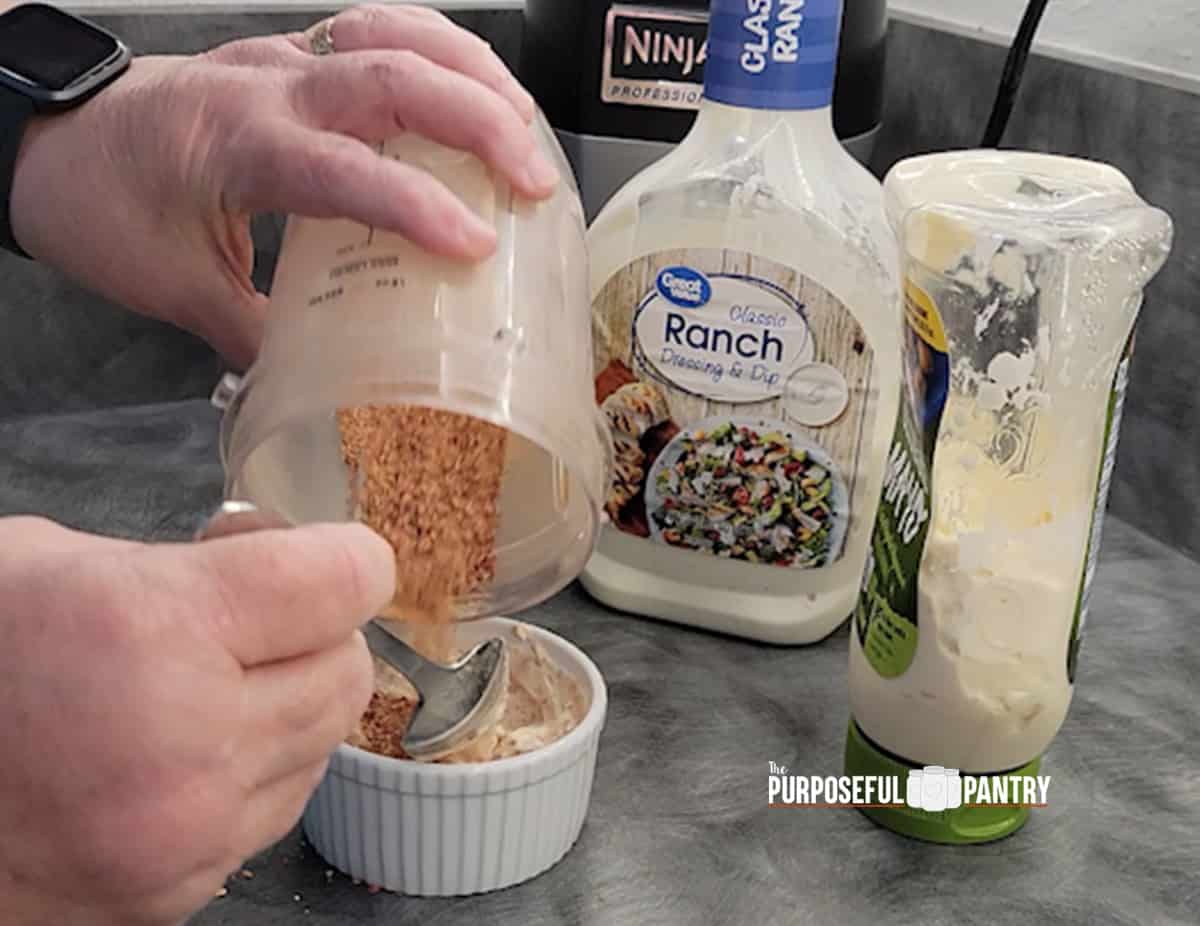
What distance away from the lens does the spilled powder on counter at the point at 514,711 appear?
52 cm

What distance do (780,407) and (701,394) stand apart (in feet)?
0.12

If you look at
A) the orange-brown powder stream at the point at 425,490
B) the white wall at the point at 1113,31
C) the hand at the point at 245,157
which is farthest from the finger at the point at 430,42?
the white wall at the point at 1113,31

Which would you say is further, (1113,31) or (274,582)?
(1113,31)

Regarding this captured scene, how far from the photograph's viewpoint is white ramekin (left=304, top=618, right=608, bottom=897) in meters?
0.49

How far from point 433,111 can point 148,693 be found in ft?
0.68

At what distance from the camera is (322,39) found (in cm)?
56

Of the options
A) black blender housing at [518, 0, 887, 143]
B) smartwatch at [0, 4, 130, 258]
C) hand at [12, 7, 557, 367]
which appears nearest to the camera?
hand at [12, 7, 557, 367]

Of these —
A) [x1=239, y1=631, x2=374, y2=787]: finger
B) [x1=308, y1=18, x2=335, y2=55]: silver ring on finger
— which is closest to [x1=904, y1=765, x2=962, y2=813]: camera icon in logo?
[x1=239, y1=631, x2=374, y2=787]: finger

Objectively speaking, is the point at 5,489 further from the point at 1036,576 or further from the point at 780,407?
the point at 1036,576

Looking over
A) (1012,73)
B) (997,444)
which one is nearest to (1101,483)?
(997,444)

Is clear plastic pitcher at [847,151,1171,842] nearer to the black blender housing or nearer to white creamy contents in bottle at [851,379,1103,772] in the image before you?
white creamy contents in bottle at [851,379,1103,772]

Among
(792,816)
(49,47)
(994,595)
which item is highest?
(49,47)

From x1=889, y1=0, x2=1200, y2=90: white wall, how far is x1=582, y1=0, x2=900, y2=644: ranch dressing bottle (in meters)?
0.22

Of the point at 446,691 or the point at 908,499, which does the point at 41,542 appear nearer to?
the point at 446,691
